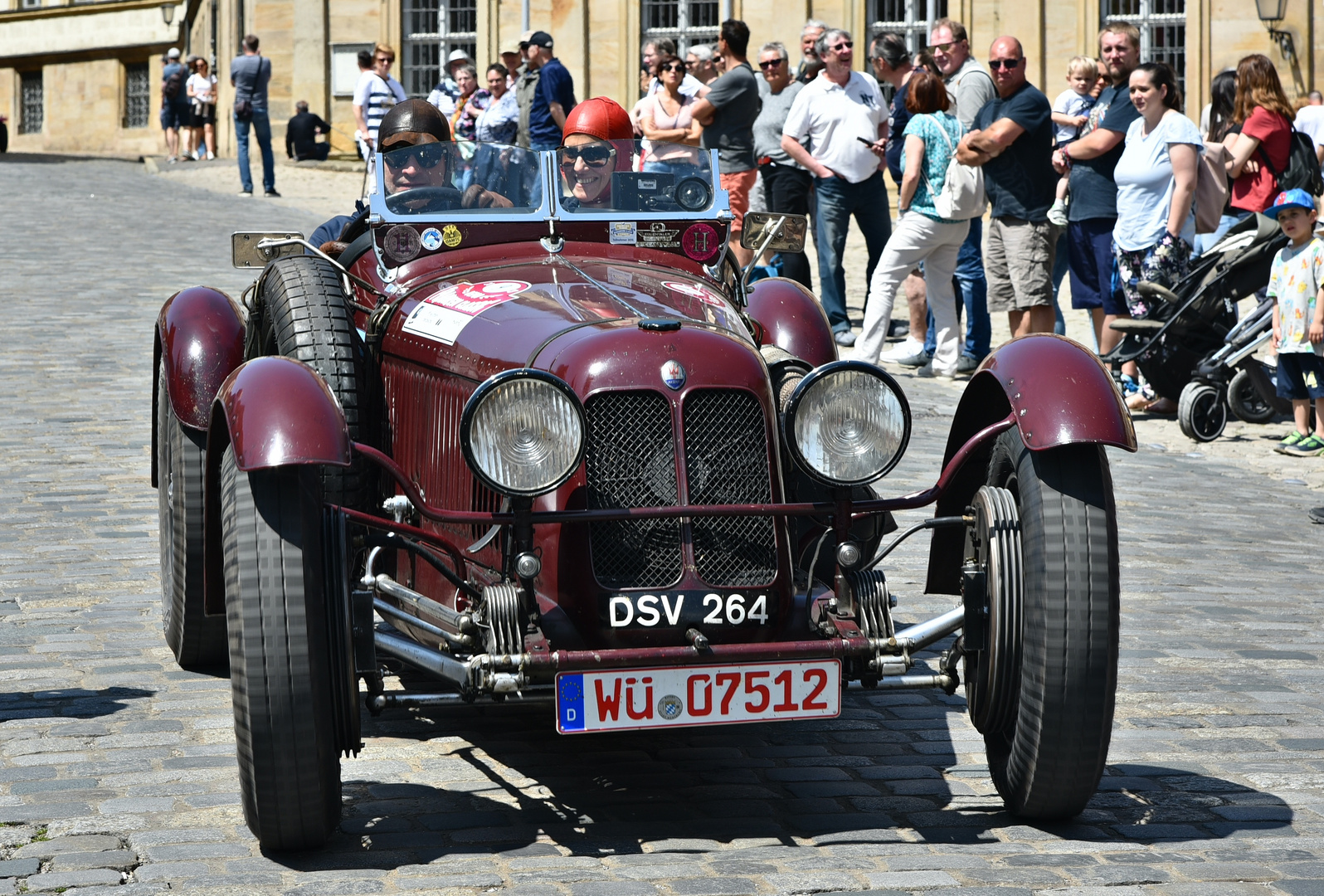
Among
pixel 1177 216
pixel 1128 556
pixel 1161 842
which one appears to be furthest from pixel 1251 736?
pixel 1177 216

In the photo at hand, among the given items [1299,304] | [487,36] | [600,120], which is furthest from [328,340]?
[487,36]

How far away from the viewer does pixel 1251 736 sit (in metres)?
5.12

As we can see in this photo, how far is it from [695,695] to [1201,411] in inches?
284

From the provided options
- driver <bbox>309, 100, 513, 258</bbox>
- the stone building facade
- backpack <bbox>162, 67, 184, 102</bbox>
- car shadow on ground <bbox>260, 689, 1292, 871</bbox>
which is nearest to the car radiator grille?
car shadow on ground <bbox>260, 689, 1292, 871</bbox>

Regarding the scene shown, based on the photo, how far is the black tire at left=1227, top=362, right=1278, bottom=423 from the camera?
1080 cm

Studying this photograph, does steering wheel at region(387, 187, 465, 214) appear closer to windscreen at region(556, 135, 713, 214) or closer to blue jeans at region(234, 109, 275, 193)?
windscreen at region(556, 135, 713, 214)

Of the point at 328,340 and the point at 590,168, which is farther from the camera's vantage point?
the point at 590,168

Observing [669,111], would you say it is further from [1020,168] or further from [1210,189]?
[1210,189]

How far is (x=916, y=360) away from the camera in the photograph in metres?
12.3

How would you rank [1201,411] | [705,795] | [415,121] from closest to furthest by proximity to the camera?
[705,795], [415,121], [1201,411]

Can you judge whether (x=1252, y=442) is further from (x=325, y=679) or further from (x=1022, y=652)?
(x=325, y=679)

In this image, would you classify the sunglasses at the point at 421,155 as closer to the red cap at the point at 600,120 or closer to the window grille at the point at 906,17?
the red cap at the point at 600,120

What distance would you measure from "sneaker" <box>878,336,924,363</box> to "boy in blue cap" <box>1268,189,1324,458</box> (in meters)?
2.91

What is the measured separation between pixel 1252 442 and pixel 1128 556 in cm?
342
